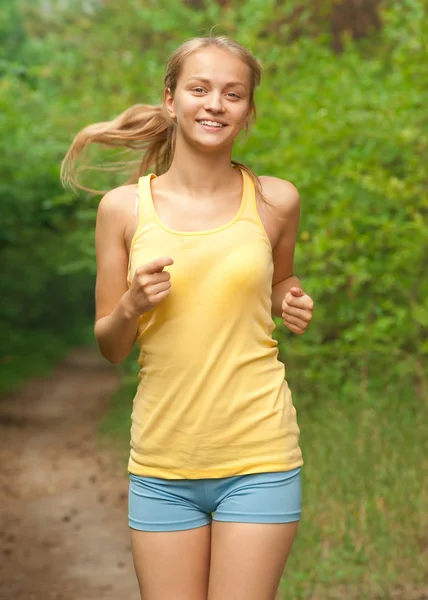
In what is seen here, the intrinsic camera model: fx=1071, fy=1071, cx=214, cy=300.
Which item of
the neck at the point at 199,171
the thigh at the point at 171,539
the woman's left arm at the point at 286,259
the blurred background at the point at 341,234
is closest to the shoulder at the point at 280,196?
the woman's left arm at the point at 286,259

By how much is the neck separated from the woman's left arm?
0.45 ft

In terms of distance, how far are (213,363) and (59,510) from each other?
5.23 m

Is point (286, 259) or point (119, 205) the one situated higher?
point (119, 205)

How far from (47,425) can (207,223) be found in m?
9.21

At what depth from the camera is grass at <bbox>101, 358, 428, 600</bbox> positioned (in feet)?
16.5

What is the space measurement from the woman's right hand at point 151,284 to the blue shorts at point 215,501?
485mm

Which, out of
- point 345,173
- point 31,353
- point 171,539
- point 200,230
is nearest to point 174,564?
point 171,539

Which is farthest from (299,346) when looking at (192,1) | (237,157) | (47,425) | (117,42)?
(192,1)

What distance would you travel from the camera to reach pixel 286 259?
3.12 m

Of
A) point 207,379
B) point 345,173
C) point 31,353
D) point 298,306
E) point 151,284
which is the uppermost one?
point 151,284

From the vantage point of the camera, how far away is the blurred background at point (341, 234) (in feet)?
17.5

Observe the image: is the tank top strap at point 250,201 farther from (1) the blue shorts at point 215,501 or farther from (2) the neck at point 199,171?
(1) the blue shorts at point 215,501

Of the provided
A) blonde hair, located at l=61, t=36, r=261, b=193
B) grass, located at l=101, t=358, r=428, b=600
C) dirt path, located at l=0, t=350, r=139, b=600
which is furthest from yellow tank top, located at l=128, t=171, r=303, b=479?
dirt path, located at l=0, t=350, r=139, b=600

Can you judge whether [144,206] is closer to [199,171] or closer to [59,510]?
[199,171]
